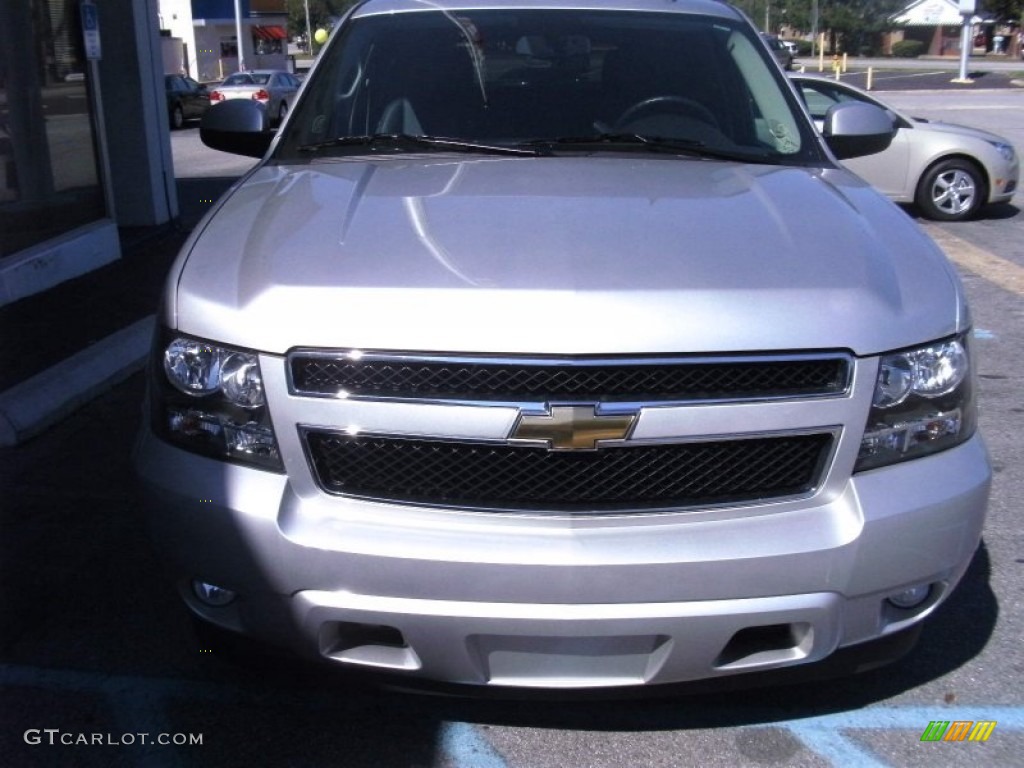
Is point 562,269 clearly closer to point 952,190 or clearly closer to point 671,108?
point 671,108

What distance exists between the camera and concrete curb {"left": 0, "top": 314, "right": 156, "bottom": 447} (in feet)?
17.5

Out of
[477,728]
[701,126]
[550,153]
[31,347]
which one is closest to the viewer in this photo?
[477,728]

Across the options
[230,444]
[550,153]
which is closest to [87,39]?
[550,153]

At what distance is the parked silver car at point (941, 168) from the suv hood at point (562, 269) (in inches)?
363

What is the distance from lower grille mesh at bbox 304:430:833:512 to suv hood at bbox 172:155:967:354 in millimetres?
228

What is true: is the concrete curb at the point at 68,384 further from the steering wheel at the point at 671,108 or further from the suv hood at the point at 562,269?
the steering wheel at the point at 671,108

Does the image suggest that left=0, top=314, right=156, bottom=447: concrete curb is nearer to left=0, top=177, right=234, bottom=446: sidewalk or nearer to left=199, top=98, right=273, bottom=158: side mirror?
left=0, top=177, right=234, bottom=446: sidewalk

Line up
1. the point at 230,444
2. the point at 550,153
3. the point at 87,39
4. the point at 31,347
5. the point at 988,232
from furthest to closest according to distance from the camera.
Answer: the point at 988,232 → the point at 87,39 → the point at 31,347 → the point at 550,153 → the point at 230,444

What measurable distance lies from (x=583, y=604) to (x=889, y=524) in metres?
0.71

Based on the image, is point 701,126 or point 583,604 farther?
point 701,126

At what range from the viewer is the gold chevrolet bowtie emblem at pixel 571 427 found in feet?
8.43

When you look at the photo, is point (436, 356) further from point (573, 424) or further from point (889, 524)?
point (889, 524)

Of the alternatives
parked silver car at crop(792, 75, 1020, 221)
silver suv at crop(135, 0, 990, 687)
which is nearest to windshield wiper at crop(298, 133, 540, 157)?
silver suv at crop(135, 0, 990, 687)

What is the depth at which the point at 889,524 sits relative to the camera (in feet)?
8.71
